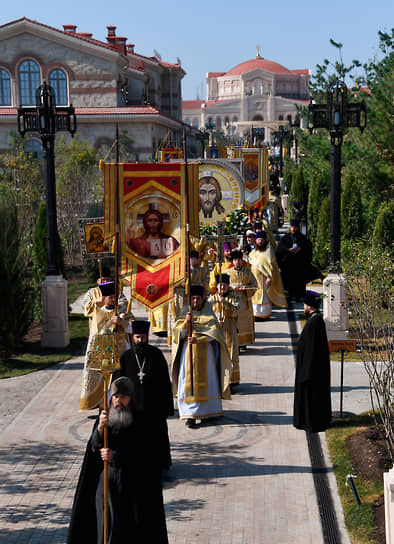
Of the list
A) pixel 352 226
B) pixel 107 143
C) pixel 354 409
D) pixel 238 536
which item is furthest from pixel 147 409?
pixel 107 143

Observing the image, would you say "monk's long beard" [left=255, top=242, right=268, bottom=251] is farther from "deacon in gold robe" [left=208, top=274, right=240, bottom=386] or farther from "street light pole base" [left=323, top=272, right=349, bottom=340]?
"deacon in gold robe" [left=208, top=274, right=240, bottom=386]

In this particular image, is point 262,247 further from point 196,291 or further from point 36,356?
point 196,291

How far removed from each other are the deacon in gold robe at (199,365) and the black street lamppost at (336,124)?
4101 mm

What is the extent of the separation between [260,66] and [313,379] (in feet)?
492

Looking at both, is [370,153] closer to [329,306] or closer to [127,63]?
[329,306]

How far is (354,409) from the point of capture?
1011 centimetres

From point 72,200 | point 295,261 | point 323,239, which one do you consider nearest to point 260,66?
point 72,200

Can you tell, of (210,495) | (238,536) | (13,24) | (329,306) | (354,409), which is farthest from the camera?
(13,24)

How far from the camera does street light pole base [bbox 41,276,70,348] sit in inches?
536

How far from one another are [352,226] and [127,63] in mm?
34002

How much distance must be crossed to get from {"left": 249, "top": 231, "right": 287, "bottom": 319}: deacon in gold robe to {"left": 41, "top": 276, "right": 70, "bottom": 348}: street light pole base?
3979mm

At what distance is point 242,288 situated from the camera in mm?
12805

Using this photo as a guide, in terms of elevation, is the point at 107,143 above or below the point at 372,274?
above

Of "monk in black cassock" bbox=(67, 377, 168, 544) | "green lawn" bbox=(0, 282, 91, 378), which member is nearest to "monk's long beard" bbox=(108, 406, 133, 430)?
"monk in black cassock" bbox=(67, 377, 168, 544)
